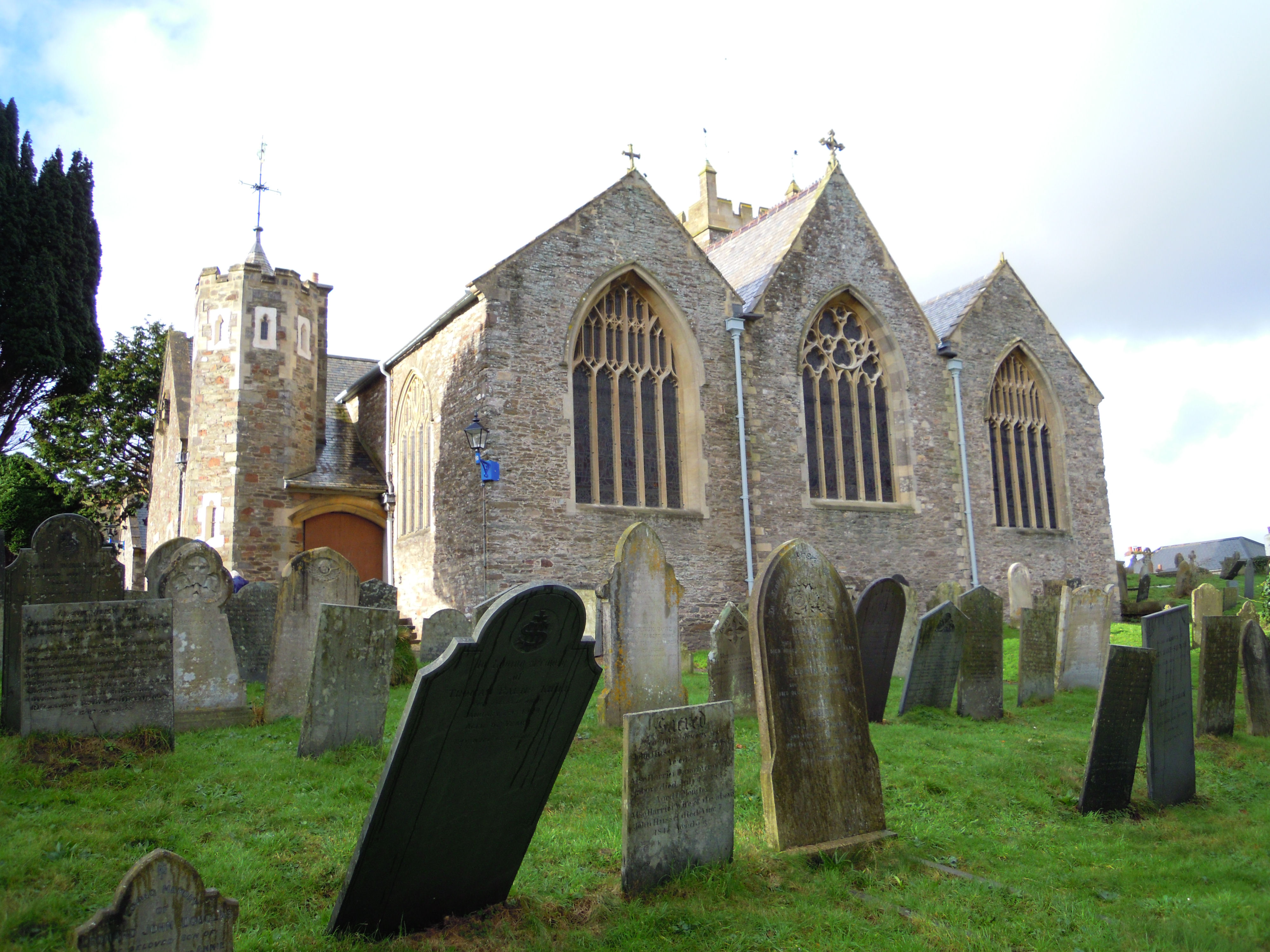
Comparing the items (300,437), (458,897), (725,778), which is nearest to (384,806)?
(458,897)

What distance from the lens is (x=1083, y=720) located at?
9.22 metres

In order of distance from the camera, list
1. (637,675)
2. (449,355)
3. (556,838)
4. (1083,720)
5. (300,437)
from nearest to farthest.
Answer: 1. (556,838)
2. (637,675)
3. (1083,720)
4. (449,355)
5. (300,437)

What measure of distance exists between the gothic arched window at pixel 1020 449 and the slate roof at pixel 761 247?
20.2 feet

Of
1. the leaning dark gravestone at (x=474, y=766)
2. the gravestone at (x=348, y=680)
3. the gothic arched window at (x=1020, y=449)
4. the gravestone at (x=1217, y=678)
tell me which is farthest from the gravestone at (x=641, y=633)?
the gothic arched window at (x=1020, y=449)

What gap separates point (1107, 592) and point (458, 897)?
33.6ft

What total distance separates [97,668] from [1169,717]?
7.60 metres

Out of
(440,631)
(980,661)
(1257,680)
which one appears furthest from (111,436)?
(1257,680)

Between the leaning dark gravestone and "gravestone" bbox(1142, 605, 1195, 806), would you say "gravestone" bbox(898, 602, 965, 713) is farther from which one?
the leaning dark gravestone

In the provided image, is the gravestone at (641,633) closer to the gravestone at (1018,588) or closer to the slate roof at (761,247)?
the slate roof at (761,247)

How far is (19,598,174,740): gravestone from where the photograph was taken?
5875 mm

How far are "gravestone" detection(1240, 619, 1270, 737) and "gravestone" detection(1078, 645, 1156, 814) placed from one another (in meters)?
3.33

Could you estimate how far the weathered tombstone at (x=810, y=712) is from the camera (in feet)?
16.1

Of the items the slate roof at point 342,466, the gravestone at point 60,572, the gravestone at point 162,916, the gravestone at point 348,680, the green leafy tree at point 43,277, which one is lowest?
the gravestone at point 162,916

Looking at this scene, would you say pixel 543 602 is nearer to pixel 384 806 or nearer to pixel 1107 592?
pixel 384 806
